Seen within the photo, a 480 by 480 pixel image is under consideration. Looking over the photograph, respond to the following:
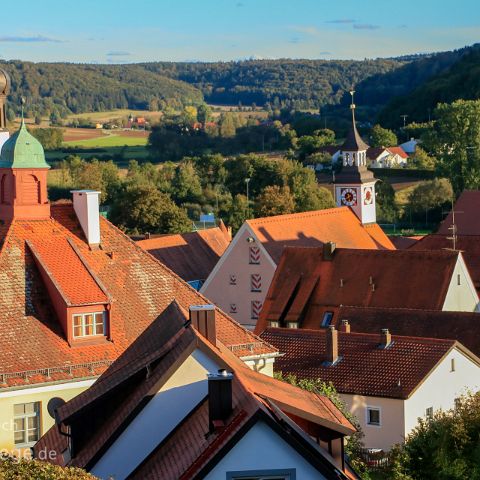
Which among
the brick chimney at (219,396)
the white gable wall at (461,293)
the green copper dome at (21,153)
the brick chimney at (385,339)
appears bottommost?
the white gable wall at (461,293)

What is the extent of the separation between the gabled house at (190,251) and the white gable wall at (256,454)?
4909cm

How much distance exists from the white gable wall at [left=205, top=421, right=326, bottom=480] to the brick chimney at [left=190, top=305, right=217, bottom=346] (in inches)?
127

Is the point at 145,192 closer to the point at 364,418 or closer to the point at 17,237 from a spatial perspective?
the point at 364,418

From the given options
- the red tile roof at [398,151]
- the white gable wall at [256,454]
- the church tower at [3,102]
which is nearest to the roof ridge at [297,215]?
the church tower at [3,102]

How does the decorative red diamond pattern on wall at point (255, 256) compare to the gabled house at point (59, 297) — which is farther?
the decorative red diamond pattern on wall at point (255, 256)

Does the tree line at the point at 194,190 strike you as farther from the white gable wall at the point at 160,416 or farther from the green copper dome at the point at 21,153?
the white gable wall at the point at 160,416

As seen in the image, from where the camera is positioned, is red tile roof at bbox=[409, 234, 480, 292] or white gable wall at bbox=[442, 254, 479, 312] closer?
white gable wall at bbox=[442, 254, 479, 312]

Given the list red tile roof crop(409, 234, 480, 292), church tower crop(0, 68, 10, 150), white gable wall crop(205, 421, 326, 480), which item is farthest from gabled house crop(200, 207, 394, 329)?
white gable wall crop(205, 421, 326, 480)

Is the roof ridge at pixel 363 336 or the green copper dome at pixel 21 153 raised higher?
the green copper dome at pixel 21 153

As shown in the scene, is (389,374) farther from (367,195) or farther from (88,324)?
(367,195)

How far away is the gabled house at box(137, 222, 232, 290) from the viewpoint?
68.5m

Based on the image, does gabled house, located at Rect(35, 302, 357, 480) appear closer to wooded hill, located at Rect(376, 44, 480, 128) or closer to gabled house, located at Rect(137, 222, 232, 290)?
gabled house, located at Rect(137, 222, 232, 290)

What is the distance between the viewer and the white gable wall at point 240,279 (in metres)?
54.8

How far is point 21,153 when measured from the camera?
1097 inches
